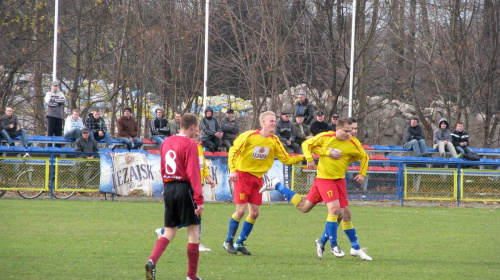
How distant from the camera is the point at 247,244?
9.95 m

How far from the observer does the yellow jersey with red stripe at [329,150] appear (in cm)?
912

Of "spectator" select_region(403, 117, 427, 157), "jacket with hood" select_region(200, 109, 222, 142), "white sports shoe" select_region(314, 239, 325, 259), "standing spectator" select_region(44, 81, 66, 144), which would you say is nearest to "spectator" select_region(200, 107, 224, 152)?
"jacket with hood" select_region(200, 109, 222, 142)

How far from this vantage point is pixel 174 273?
7.32 m

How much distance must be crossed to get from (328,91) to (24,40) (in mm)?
11324

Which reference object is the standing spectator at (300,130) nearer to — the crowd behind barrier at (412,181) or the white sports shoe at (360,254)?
the crowd behind barrier at (412,181)

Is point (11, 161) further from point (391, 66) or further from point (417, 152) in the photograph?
point (391, 66)

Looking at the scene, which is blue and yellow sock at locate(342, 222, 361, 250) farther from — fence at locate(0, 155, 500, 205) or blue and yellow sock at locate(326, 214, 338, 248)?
fence at locate(0, 155, 500, 205)

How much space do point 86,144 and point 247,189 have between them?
933 centimetres

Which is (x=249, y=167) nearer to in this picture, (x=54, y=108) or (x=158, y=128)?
(x=158, y=128)

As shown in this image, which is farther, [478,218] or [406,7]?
[406,7]

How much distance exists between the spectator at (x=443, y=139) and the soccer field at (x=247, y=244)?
15.7 feet

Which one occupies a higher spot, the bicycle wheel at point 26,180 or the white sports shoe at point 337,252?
the bicycle wheel at point 26,180

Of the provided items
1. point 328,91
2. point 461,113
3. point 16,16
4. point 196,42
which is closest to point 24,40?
point 16,16

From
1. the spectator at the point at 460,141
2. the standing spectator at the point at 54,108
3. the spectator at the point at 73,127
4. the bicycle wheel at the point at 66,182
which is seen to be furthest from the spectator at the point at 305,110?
the standing spectator at the point at 54,108
